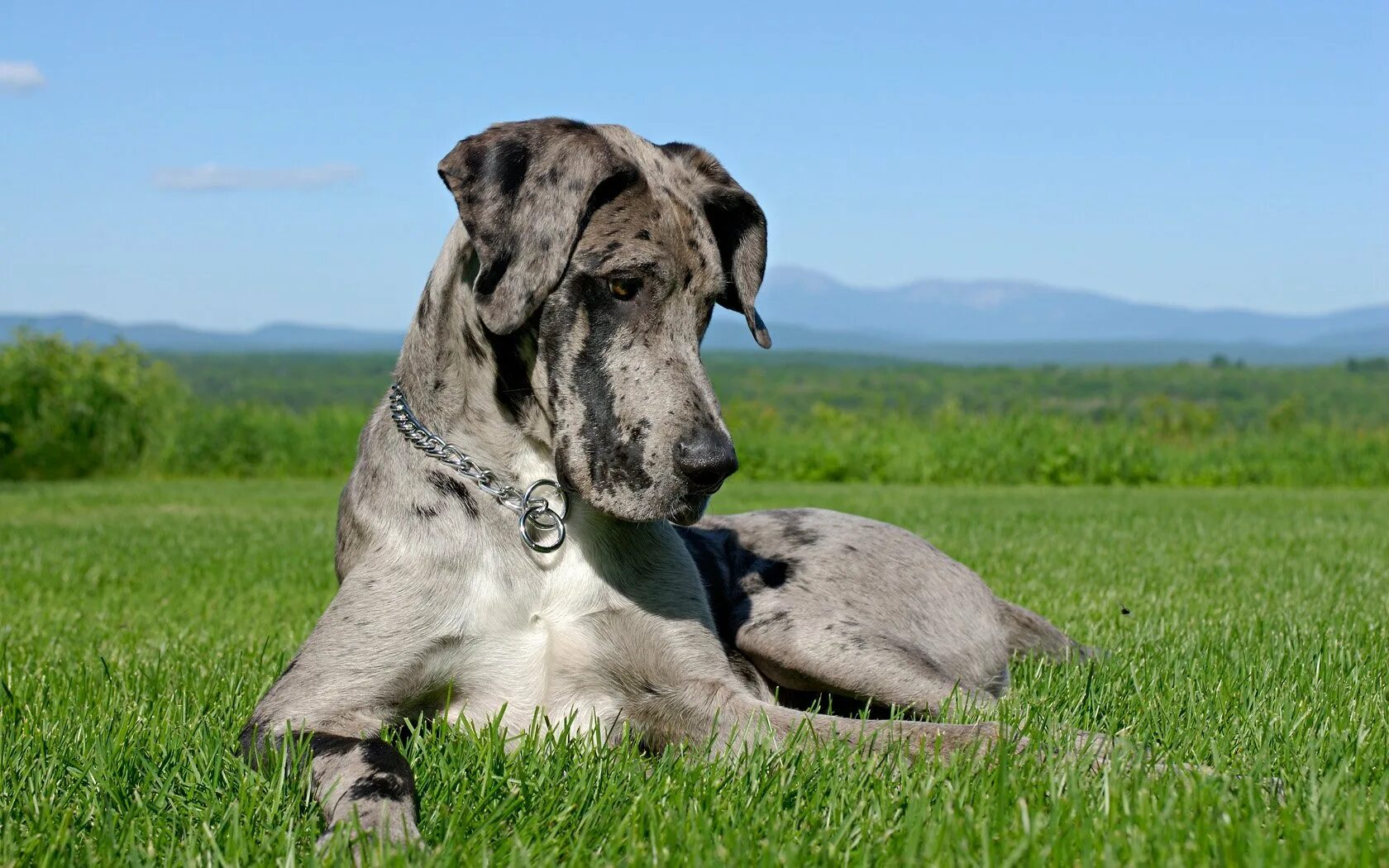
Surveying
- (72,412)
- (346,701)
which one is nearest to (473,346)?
(346,701)

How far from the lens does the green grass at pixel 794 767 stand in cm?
271

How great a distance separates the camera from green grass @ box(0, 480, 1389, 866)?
107 inches

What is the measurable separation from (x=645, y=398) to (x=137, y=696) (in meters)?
2.51

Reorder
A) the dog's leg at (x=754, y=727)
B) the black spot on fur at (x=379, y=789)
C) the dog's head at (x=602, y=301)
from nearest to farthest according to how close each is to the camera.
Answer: the black spot on fur at (x=379, y=789)
the dog's leg at (x=754, y=727)
the dog's head at (x=602, y=301)

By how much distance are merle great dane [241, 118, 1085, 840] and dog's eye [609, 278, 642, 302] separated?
0.03 feet

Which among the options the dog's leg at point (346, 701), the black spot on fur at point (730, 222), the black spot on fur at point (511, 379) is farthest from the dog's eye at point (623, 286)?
the dog's leg at point (346, 701)

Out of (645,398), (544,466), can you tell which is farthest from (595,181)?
(544,466)

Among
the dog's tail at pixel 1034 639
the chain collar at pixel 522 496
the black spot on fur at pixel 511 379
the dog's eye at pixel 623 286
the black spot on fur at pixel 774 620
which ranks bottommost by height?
the dog's tail at pixel 1034 639

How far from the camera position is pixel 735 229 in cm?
444

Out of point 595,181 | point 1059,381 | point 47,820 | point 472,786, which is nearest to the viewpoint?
point 47,820

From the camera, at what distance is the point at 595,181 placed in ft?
12.4

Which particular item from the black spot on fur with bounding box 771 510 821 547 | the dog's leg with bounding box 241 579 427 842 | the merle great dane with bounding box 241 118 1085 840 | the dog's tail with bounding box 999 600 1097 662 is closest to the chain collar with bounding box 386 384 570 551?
the merle great dane with bounding box 241 118 1085 840

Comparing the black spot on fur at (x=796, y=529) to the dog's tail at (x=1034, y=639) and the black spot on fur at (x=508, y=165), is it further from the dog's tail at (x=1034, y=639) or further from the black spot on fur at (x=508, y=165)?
the black spot on fur at (x=508, y=165)

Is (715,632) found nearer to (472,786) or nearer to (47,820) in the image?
(472,786)
